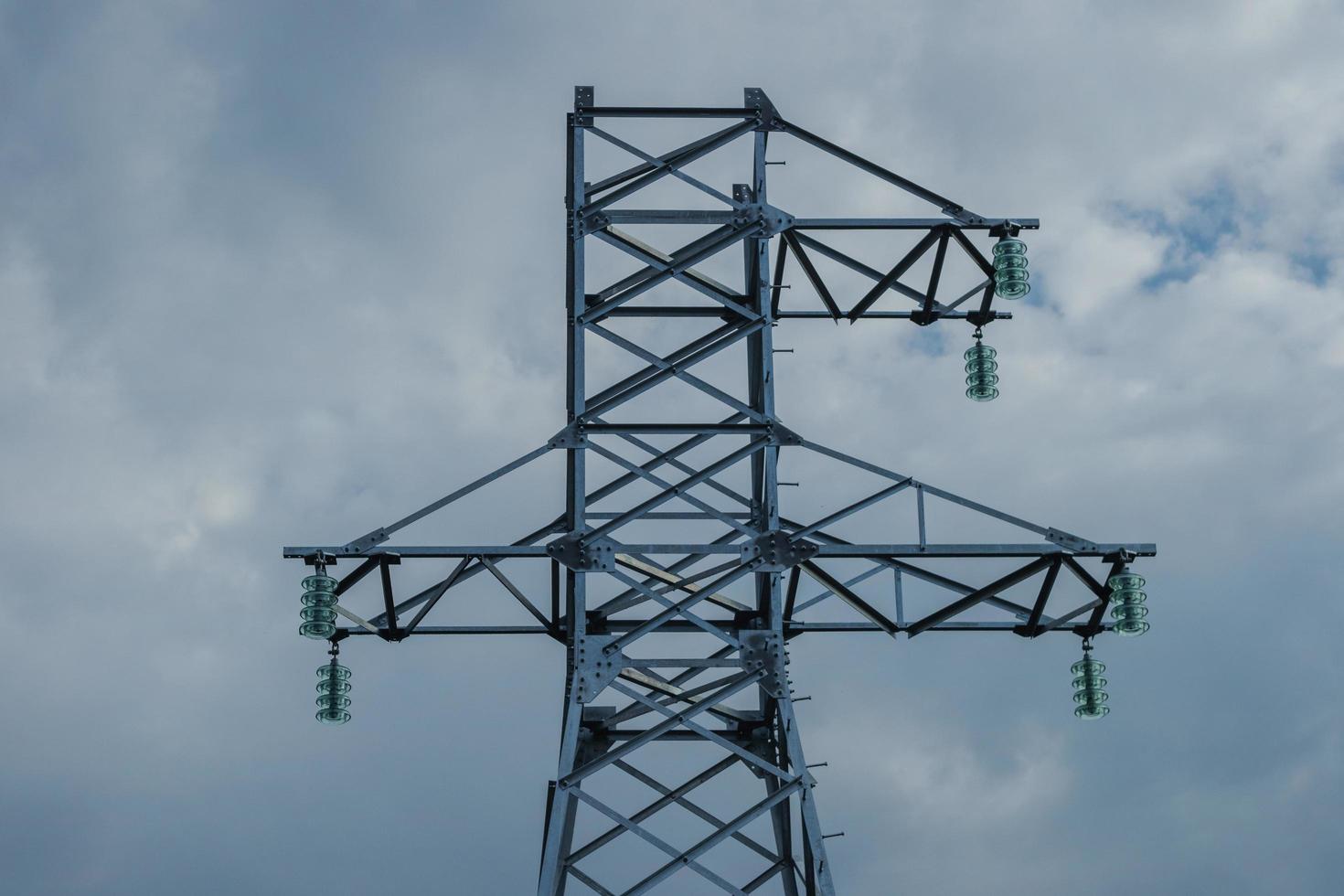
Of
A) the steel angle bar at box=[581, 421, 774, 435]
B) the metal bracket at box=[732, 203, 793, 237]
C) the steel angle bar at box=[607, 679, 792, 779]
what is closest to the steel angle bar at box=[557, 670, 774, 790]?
the steel angle bar at box=[607, 679, 792, 779]

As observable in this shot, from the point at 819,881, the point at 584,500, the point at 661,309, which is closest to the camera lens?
the point at 819,881

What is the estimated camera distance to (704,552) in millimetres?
31172

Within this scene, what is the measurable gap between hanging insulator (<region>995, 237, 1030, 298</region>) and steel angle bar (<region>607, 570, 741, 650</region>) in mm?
6016

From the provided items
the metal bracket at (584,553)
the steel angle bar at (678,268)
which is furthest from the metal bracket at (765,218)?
the metal bracket at (584,553)

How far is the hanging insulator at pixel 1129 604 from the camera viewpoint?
31250 millimetres

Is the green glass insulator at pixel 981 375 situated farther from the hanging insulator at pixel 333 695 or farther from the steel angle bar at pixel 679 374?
the hanging insulator at pixel 333 695

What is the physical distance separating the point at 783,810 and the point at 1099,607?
5.03m

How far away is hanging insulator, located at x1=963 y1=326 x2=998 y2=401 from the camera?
1344 inches

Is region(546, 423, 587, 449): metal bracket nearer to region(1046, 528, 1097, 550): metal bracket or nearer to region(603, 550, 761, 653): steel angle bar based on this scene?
region(603, 550, 761, 653): steel angle bar

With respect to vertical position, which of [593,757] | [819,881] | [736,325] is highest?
[736,325]

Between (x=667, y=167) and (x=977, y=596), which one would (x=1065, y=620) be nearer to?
(x=977, y=596)

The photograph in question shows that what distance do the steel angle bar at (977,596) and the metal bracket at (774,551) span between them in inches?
86.8

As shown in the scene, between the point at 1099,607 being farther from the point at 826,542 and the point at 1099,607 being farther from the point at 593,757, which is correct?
the point at 593,757

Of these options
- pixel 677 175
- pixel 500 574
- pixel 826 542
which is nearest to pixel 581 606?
pixel 500 574
